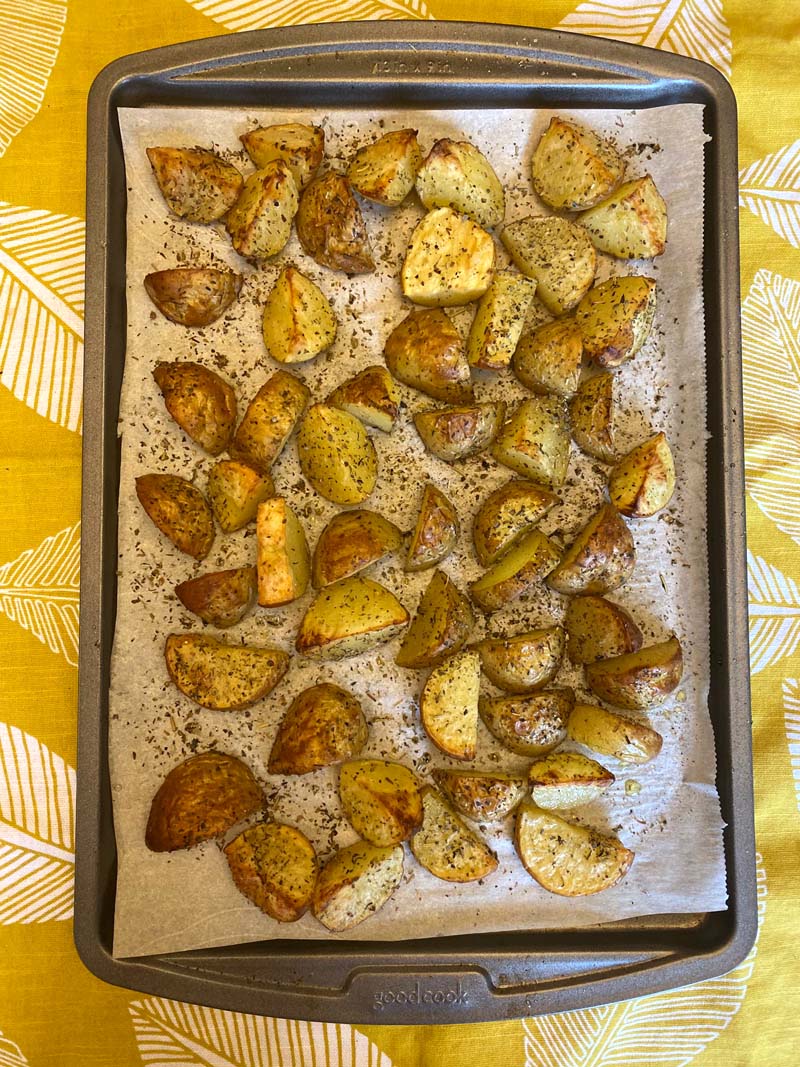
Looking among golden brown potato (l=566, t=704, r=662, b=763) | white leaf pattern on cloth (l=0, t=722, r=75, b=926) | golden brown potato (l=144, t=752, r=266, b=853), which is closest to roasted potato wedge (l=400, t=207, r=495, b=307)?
golden brown potato (l=566, t=704, r=662, b=763)

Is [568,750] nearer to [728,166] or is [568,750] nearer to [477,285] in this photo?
[477,285]

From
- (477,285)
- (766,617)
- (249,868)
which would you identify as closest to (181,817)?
(249,868)

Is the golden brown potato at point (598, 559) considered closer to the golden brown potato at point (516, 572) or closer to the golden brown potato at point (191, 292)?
the golden brown potato at point (516, 572)

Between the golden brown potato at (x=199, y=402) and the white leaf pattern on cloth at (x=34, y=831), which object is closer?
the golden brown potato at (x=199, y=402)

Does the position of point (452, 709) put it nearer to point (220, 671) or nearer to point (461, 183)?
point (220, 671)

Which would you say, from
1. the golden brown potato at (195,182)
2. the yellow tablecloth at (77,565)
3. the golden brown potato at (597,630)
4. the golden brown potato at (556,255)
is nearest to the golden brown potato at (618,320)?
the golden brown potato at (556,255)
